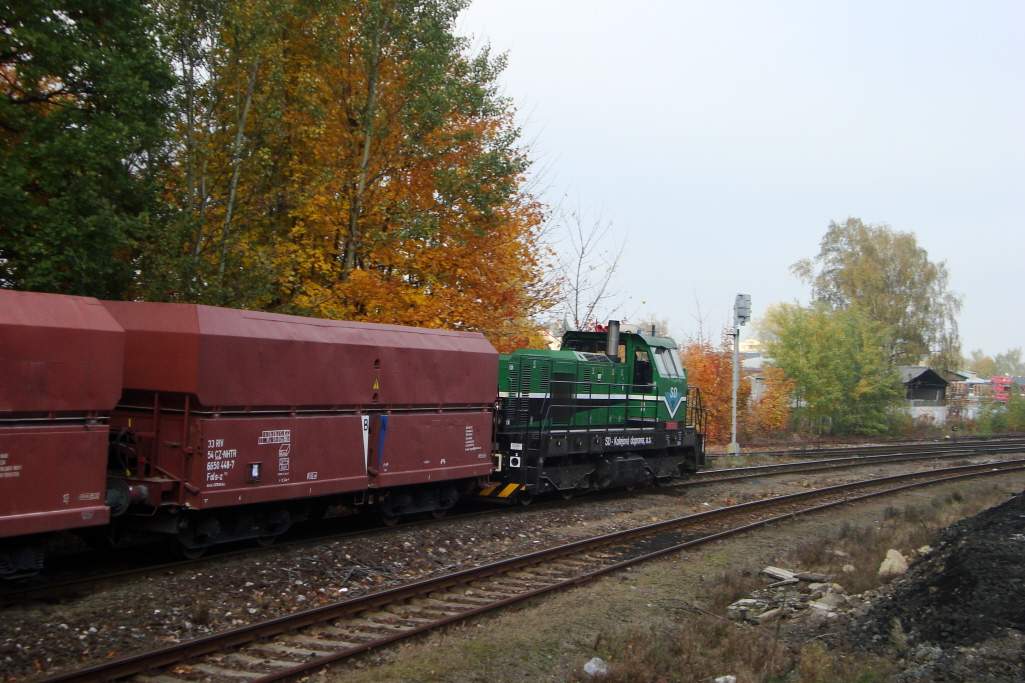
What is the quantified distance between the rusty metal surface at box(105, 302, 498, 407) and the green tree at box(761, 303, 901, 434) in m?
36.7

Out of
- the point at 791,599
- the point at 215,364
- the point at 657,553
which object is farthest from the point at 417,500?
the point at 791,599

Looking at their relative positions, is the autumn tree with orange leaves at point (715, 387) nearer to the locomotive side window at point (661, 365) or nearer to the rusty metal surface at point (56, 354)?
the locomotive side window at point (661, 365)

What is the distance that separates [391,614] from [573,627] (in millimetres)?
1965

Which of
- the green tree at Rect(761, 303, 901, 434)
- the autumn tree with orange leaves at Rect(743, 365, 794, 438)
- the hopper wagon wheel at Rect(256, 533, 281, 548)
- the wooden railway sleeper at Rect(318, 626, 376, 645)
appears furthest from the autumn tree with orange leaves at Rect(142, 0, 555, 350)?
the green tree at Rect(761, 303, 901, 434)

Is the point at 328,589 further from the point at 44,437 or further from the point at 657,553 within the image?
the point at 657,553

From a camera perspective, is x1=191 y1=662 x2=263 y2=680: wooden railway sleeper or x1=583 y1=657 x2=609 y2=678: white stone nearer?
x1=191 y1=662 x2=263 y2=680: wooden railway sleeper

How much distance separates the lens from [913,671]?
22.2 feet

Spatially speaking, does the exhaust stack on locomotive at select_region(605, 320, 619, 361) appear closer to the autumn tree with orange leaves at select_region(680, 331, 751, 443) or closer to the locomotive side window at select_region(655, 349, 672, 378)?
the locomotive side window at select_region(655, 349, 672, 378)

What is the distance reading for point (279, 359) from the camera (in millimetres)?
10305

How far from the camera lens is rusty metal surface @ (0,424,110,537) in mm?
7672

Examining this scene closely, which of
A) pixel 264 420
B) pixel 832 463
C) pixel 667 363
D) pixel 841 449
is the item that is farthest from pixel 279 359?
pixel 841 449

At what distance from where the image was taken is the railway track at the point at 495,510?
8247 millimetres

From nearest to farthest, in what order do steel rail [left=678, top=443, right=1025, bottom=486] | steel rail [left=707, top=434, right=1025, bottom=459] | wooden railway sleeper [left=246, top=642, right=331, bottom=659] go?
wooden railway sleeper [left=246, top=642, right=331, bottom=659] < steel rail [left=678, top=443, right=1025, bottom=486] < steel rail [left=707, top=434, right=1025, bottom=459]

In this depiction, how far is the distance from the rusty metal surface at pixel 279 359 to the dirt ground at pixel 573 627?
396 cm
